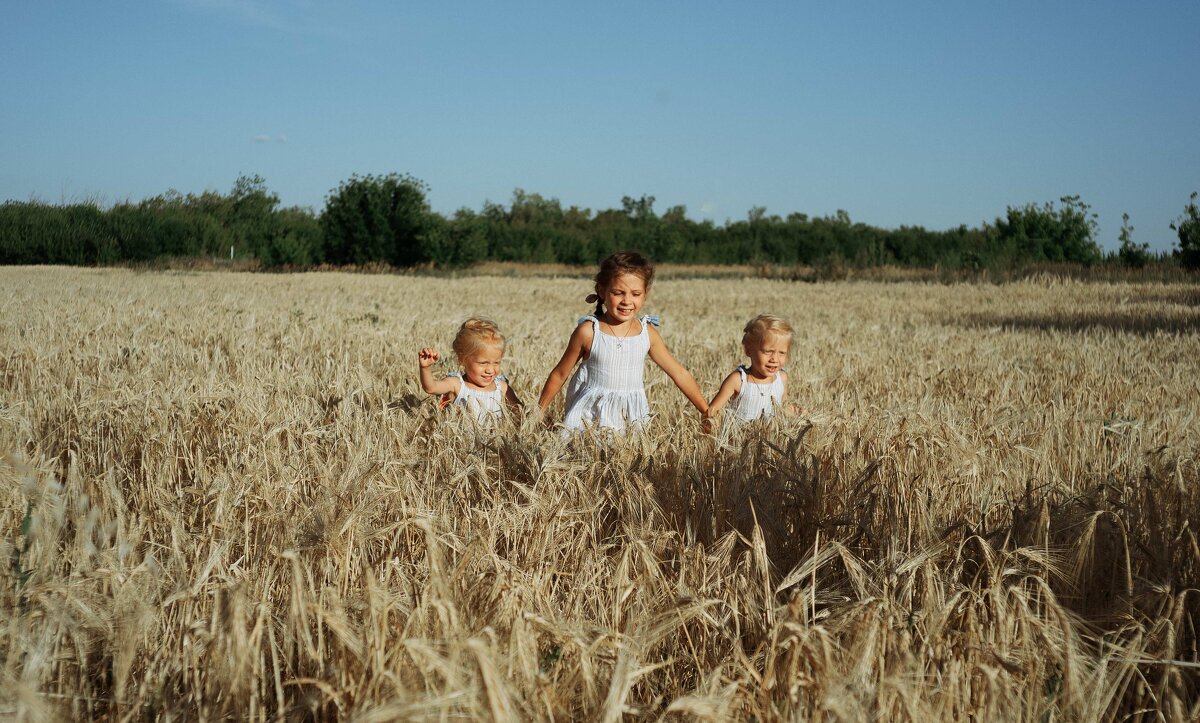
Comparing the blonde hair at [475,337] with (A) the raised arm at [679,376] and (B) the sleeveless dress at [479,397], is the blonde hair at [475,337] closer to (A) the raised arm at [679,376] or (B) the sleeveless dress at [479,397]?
(B) the sleeveless dress at [479,397]

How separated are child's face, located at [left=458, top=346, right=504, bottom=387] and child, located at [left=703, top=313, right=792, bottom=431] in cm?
111

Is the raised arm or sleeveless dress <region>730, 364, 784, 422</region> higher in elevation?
the raised arm

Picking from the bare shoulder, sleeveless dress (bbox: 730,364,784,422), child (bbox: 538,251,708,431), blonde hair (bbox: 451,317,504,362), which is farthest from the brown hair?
sleeveless dress (bbox: 730,364,784,422)

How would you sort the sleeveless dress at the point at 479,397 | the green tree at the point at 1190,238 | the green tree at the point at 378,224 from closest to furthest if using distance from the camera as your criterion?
the sleeveless dress at the point at 479,397 → the green tree at the point at 1190,238 → the green tree at the point at 378,224

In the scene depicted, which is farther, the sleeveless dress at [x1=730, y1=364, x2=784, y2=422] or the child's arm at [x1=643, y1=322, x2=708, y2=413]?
the sleeveless dress at [x1=730, y1=364, x2=784, y2=422]

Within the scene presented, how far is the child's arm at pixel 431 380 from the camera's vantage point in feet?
13.1

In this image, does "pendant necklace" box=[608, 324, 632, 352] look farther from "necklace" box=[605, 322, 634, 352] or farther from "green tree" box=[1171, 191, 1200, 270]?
"green tree" box=[1171, 191, 1200, 270]

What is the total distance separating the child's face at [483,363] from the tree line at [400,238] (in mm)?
24882

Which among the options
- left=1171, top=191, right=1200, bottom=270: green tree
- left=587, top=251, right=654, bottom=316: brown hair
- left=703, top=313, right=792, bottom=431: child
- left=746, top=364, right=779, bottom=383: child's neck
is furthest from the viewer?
left=1171, top=191, right=1200, bottom=270: green tree

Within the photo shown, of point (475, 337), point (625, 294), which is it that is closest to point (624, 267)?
point (625, 294)

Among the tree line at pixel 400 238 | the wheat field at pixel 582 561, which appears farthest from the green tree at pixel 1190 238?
the wheat field at pixel 582 561

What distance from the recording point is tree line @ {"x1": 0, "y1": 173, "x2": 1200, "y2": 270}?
3167cm

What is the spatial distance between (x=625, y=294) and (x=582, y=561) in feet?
6.66

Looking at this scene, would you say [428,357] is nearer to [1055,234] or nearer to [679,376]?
[679,376]
